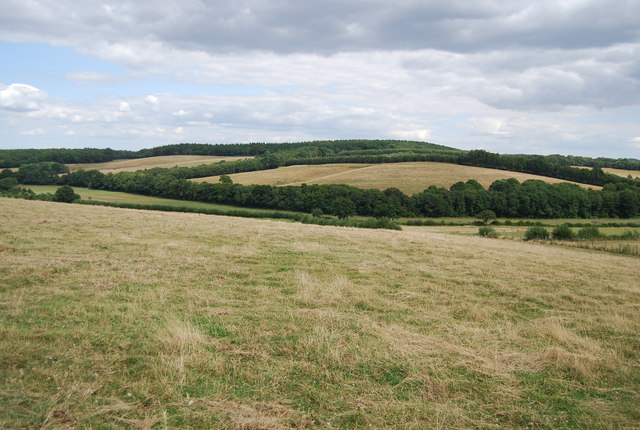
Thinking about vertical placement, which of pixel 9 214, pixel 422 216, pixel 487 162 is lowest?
pixel 422 216

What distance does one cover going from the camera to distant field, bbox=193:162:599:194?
3679 inches

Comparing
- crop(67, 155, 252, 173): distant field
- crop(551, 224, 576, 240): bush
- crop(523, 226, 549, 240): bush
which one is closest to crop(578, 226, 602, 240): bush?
crop(551, 224, 576, 240): bush

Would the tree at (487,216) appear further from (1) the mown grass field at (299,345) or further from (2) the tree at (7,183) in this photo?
(2) the tree at (7,183)

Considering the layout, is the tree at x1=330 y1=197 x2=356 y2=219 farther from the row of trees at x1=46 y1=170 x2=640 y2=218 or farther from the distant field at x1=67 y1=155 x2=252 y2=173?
the distant field at x1=67 y1=155 x2=252 y2=173

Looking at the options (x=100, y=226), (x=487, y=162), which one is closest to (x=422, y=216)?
(x=487, y=162)

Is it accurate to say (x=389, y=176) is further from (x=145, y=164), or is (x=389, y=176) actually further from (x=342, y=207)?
(x=145, y=164)

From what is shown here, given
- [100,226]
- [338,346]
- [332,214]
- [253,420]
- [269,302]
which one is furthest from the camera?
[332,214]

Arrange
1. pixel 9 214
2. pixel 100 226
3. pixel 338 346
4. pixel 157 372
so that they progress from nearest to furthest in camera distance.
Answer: pixel 157 372
pixel 338 346
pixel 100 226
pixel 9 214

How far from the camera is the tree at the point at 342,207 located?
234 feet

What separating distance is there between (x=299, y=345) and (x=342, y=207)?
64.1 metres

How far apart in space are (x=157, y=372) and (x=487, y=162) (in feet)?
410

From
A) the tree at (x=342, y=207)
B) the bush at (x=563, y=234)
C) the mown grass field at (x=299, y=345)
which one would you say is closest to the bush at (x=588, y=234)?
the bush at (x=563, y=234)

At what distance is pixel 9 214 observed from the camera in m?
23.8

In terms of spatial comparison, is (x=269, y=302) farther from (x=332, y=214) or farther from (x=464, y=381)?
(x=332, y=214)
